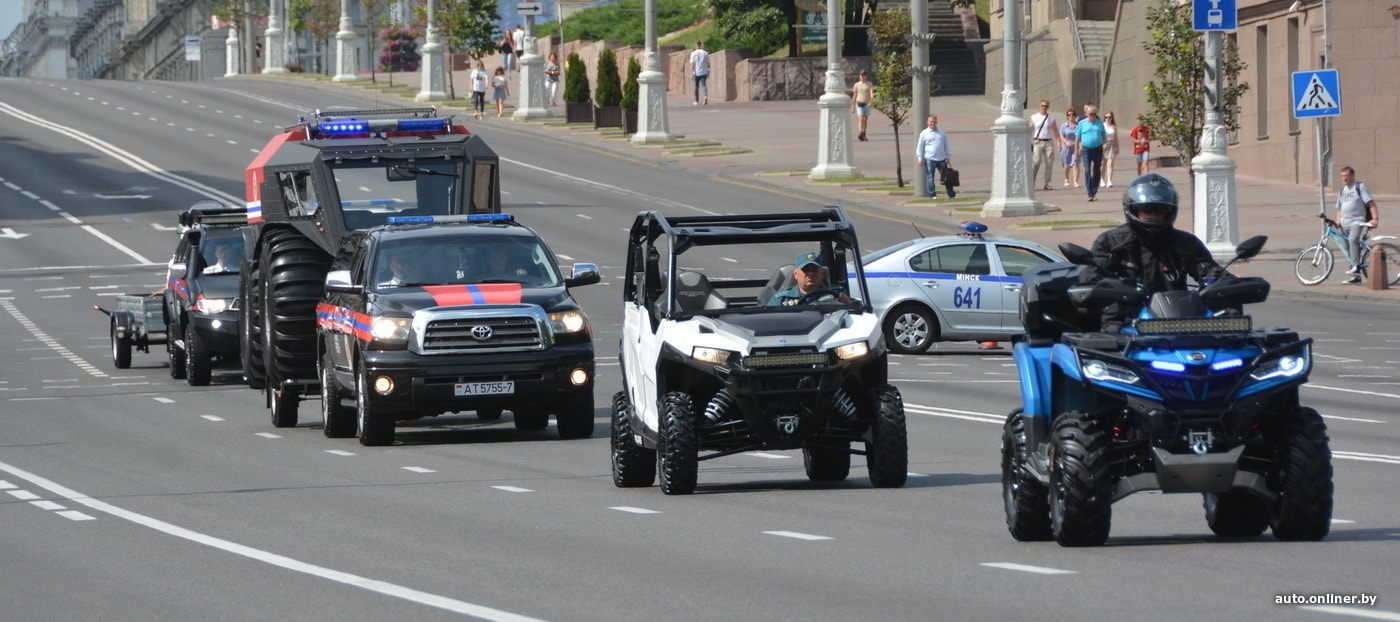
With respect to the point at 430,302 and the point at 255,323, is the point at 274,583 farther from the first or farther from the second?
the point at 255,323

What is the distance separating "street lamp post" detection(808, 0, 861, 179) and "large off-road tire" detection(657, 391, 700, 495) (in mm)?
35038

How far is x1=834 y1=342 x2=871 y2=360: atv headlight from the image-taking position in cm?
1442

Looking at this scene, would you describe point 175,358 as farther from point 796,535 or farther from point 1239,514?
point 1239,514

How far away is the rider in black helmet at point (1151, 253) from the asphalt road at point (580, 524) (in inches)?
53.5

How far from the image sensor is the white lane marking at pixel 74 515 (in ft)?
46.9

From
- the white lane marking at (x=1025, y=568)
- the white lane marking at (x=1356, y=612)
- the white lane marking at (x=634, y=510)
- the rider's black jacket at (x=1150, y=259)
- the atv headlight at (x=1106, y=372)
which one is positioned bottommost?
the white lane marking at (x=634, y=510)

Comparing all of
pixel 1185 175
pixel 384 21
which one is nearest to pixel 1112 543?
pixel 1185 175

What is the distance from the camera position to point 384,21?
323 feet

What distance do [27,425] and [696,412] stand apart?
1000 centimetres

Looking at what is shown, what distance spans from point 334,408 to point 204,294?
7064 millimetres

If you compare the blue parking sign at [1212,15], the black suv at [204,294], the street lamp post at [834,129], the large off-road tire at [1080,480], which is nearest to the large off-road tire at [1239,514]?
the large off-road tire at [1080,480]

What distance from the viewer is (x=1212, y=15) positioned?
35125 mm

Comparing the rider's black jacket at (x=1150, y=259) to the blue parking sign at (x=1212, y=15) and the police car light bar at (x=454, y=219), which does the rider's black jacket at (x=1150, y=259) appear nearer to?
the police car light bar at (x=454, y=219)

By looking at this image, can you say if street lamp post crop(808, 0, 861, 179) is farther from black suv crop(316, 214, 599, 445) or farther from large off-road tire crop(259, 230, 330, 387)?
black suv crop(316, 214, 599, 445)
